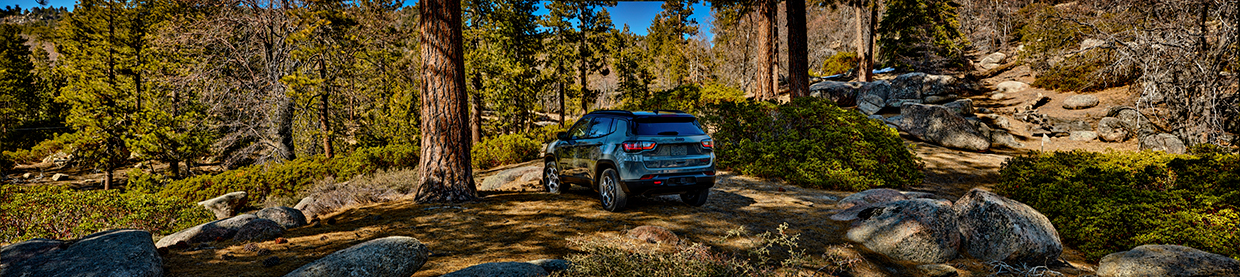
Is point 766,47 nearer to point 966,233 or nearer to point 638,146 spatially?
point 966,233

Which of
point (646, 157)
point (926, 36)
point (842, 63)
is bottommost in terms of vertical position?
point (646, 157)

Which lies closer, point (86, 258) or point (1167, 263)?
point (86, 258)

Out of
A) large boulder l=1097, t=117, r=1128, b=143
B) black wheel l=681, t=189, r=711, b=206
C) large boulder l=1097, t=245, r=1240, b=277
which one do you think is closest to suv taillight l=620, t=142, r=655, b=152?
black wheel l=681, t=189, r=711, b=206

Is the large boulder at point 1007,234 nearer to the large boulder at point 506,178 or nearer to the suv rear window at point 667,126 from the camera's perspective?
the suv rear window at point 667,126

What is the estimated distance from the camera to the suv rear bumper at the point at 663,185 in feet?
21.0

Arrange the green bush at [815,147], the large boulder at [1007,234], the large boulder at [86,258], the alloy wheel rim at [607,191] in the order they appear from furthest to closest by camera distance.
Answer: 1. the green bush at [815,147]
2. the alloy wheel rim at [607,191]
3. the large boulder at [1007,234]
4. the large boulder at [86,258]

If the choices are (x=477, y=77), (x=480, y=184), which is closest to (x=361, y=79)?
A: (x=477, y=77)

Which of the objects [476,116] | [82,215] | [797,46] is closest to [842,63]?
[797,46]

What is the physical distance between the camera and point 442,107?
754 centimetres

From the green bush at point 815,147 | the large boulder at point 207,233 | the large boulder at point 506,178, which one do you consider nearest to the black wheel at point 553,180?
the large boulder at point 506,178

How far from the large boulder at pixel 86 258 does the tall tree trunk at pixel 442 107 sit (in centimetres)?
352

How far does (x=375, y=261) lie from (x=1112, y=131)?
878 inches

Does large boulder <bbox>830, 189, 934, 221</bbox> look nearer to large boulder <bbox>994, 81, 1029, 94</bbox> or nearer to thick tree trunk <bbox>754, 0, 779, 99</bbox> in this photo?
thick tree trunk <bbox>754, 0, 779, 99</bbox>

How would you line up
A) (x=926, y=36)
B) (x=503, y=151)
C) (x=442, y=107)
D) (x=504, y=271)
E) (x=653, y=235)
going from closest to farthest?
(x=504, y=271)
(x=653, y=235)
(x=442, y=107)
(x=503, y=151)
(x=926, y=36)
